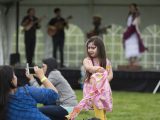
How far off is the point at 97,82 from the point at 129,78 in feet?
21.9

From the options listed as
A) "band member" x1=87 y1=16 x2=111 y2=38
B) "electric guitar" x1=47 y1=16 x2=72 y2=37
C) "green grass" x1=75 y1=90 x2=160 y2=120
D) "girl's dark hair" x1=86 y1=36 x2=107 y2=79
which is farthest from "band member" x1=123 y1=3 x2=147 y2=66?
"girl's dark hair" x1=86 y1=36 x2=107 y2=79

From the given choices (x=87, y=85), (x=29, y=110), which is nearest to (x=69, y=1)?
(x=87, y=85)

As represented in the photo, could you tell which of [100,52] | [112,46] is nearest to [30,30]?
[112,46]

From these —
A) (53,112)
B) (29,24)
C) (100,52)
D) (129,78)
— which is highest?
(29,24)

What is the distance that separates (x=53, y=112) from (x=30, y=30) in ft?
29.9

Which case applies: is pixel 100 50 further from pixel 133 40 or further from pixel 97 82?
pixel 133 40

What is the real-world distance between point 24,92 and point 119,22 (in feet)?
37.2

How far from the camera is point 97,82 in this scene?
652cm

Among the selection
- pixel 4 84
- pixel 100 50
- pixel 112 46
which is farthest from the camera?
pixel 112 46

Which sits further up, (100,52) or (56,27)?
(56,27)

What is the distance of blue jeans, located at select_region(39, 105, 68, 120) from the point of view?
6055mm

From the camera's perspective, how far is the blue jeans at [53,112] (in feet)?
19.9

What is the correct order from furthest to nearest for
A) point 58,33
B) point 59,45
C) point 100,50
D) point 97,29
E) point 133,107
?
point 59,45, point 58,33, point 97,29, point 133,107, point 100,50

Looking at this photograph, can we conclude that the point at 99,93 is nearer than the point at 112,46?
Yes
